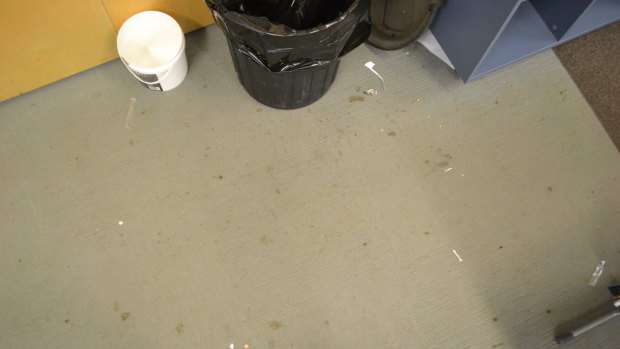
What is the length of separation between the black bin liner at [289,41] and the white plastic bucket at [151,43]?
190mm

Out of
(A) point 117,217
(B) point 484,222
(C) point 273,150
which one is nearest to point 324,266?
(C) point 273,150

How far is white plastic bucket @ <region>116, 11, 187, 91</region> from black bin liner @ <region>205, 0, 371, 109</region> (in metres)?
0.19

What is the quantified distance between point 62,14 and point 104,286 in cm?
71

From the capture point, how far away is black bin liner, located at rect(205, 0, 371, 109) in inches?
40.2

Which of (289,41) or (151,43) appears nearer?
(289,41)

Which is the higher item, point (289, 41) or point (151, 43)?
point (289, 41)

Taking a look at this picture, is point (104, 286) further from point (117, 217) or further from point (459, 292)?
point (459, 292)

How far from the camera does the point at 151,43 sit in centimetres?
131

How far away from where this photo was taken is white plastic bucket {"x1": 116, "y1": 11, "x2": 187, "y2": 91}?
1.29 meters

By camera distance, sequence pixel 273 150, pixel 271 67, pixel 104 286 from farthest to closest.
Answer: pixel 273 150, pixel 104 286, pixel 271 67

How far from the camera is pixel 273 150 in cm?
138

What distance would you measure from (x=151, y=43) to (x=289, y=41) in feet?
1.62

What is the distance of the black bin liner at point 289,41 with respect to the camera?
102 cm

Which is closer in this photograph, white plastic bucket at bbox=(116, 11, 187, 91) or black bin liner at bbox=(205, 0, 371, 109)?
black bin liner at bbox=(205, 0, 371, 109)
